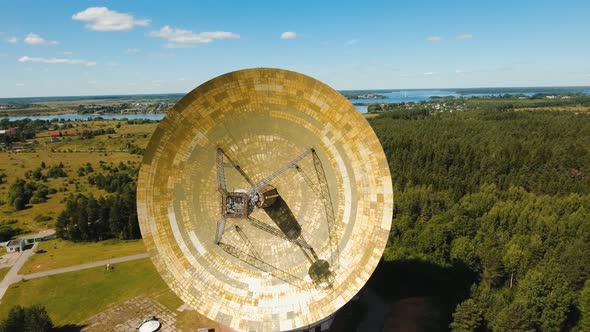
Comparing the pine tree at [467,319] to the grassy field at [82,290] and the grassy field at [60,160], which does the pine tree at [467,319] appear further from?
the grassy field at [60,160]

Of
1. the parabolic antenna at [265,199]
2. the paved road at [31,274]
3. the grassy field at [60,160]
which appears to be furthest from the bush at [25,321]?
the grassy field at [60,160]

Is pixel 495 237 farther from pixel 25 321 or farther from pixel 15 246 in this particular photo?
pixel 15 246

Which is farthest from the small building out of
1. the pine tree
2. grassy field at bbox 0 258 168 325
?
the pine tree

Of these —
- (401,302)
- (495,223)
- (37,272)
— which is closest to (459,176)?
(495,223)

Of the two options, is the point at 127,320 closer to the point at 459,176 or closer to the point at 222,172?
the point at 222,172

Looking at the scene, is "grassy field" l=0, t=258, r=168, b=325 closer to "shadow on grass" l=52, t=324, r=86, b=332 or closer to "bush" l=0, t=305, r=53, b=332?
"shadow on grass" l=52, t=324, r=86, b=332
